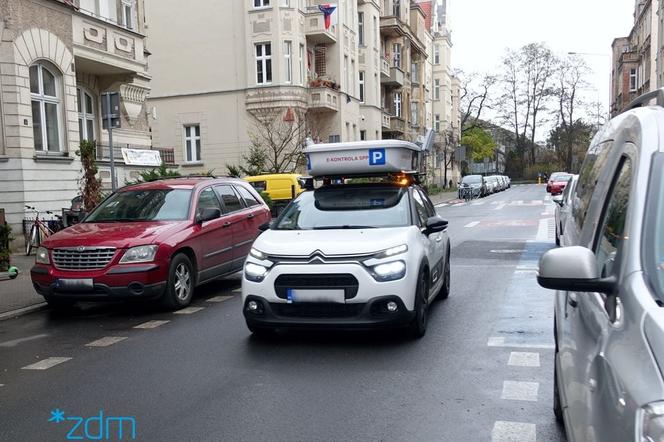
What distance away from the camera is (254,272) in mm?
6172

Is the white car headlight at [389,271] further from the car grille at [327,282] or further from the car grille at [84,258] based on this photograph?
the car grille at [84,258]

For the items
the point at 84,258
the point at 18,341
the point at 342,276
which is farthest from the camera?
the point at 84,258

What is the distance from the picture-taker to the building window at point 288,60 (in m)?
31.4

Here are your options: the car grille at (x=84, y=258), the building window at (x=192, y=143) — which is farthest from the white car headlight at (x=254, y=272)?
the building window at (x=192, y=143)

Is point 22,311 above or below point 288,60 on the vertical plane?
below

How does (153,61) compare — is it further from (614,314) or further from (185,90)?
(614,314)

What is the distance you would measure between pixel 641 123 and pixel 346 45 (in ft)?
120

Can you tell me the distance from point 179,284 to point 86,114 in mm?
14677

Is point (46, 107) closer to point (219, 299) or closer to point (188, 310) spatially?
point (219, 299)

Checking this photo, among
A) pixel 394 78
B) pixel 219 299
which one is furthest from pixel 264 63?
pixel 219 299

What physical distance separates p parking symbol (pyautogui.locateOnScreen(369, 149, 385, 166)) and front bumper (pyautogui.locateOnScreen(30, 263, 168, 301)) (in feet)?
9.85

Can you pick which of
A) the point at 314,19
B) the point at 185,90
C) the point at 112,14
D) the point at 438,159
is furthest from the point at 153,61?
the point at 438,159

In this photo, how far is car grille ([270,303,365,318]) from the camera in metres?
5.85

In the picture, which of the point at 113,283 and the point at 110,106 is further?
the point at 110,106
